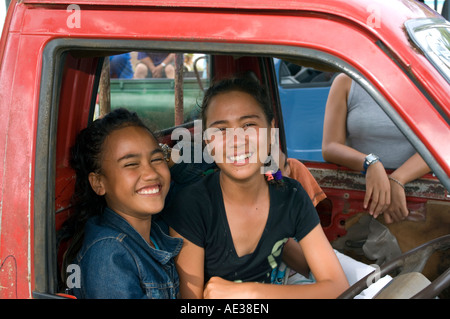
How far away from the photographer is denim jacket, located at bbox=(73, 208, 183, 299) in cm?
125

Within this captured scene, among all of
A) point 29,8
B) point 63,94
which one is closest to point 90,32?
Result: point 29,8

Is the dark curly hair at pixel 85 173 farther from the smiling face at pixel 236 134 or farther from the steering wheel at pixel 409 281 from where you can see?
the steering wheel at pixel 409 281

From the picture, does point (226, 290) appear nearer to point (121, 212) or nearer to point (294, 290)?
point (294, 290)

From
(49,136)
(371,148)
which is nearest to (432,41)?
(49,136)

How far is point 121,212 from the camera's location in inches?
61.6

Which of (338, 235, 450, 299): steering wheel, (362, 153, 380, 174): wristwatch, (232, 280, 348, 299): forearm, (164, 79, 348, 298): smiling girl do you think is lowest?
(232, 280, 348, 299): forearm

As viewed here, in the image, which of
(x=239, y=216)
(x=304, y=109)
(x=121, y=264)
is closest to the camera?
(x=121, y=264)

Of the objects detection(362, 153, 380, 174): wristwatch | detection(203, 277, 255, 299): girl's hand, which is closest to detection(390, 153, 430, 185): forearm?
detection(362, 153, 380, 174): wristwatch

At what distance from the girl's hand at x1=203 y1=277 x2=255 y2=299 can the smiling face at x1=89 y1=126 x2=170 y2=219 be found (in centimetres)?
32

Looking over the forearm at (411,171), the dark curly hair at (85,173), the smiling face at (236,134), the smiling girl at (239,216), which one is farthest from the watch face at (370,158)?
the dark curly hair at (85,173)

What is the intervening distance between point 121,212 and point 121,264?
308 millimetres

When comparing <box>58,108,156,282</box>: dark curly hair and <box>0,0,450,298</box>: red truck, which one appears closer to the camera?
<box>0,0,450,298</box>: red truck

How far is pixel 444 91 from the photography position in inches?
37.3

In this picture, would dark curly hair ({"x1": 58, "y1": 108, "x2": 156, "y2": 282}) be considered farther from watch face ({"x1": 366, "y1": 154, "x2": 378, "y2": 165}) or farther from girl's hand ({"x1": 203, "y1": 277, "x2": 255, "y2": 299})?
watch face ({"x1": 366, "y1": 154, "x2": 378, "y2": 165})
